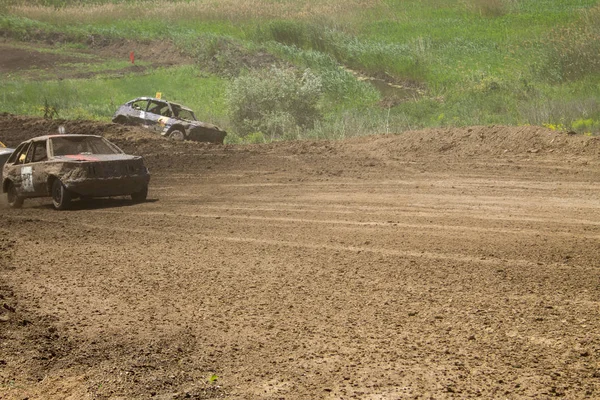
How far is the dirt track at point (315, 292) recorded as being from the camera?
633cm

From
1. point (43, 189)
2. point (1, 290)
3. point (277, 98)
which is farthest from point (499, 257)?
point (277, 98)

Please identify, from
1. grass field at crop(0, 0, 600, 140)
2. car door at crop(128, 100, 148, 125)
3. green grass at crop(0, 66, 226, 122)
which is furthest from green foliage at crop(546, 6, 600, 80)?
car door at crop(128, 100, 148, 125)

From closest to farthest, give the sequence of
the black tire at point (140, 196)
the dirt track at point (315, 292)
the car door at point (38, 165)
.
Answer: the dirt track at point (315, 292)
the car door at point (38, 165)
the black tire at point (140, 196)

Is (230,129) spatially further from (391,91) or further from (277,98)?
(391,91)

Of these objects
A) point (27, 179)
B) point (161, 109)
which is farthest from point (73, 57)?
point (27, 179)

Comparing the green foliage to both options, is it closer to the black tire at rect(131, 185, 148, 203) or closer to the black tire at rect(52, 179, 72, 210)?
the black tire at rect(131, 185, 148, 203)

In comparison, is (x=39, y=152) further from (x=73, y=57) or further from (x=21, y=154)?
(x=73, y=57)

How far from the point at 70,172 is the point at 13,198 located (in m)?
2.16

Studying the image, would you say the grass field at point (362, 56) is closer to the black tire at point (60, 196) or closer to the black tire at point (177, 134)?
the black tire at point (177, 134)

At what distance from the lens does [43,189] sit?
49.8ft

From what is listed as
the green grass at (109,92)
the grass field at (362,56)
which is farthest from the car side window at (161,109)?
the green grass at (109,92)

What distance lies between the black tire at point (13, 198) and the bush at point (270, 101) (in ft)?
45.3

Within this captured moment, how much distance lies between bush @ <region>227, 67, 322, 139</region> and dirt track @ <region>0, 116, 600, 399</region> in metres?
13.4

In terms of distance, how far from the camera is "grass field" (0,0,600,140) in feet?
95.0
